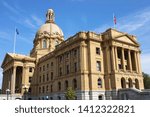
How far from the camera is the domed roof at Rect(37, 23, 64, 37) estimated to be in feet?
265

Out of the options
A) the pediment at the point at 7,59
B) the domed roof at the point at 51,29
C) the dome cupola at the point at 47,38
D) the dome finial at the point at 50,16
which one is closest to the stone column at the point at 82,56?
the dome cupola at the point at 47,38

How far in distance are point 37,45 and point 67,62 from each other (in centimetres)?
3233

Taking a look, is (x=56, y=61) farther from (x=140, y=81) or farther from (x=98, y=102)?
(x=98, y=102)

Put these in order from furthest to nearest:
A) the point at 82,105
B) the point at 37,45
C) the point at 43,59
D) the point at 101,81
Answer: the point at 37,45 → the point at 43,59 → the point at 101,81 → the point at 82,105

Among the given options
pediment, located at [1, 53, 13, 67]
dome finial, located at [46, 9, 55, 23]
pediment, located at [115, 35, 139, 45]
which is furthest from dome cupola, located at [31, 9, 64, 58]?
pediment, located at [115, 35, 139, 45]

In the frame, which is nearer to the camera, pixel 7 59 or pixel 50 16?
pixel 7 59

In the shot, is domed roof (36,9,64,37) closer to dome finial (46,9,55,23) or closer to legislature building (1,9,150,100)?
dome finial (46,9,55,23)

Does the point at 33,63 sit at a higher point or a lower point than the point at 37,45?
lower

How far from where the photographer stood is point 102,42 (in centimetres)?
4925

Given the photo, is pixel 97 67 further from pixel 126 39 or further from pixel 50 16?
pixel 50 16

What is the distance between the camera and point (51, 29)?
8144 centimetres

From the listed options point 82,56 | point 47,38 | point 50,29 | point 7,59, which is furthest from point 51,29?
point 82,56

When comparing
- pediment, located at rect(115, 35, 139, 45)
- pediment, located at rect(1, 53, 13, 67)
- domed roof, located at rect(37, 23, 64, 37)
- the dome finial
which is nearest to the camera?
pediment, located at rect(115, 35, 139, 45)

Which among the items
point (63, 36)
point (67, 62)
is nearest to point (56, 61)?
point (67, 62)
